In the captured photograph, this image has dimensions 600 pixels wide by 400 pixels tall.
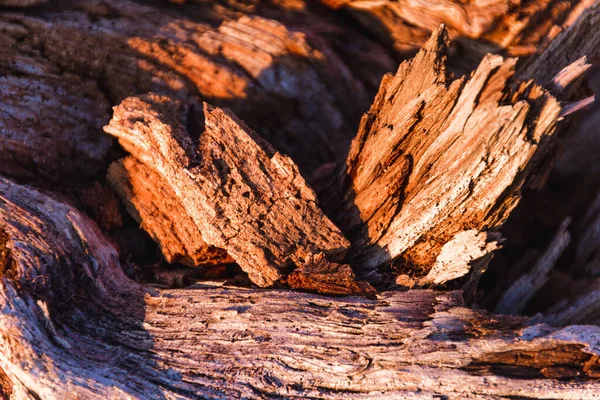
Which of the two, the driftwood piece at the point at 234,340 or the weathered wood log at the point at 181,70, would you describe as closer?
the driftwood piece at the point at 234,340

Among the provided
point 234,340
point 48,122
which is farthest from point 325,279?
point 48,122

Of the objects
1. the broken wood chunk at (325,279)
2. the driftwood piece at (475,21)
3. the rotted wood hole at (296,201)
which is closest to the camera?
the rotted wood hole at (296,201)

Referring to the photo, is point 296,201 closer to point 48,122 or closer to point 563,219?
point 48,122

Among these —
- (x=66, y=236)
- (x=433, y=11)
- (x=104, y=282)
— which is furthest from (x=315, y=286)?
(x=433, y=11)

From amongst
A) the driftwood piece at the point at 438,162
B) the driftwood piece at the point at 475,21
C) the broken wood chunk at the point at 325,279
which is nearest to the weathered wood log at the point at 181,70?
the driftwood piece at the point at 475,21

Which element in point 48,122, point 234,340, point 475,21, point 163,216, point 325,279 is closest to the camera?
point 234,340

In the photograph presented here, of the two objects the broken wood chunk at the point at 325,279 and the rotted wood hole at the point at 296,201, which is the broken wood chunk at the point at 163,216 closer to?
the rotted wood hole at the point at 296,201

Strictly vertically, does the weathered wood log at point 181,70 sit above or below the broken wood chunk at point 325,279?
above
